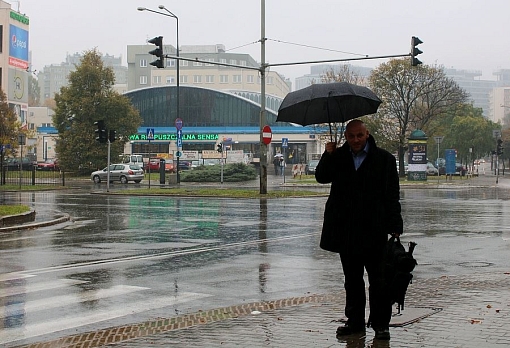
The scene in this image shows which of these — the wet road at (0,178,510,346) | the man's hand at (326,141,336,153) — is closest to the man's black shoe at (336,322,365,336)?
the man's hand at (326,141,336,153)

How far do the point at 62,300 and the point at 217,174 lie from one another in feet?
147

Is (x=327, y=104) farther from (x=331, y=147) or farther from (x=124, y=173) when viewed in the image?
(x=124, y=173)

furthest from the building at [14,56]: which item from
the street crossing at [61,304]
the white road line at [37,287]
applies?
the street crossing at [61,304]

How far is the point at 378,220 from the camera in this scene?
6789 mm

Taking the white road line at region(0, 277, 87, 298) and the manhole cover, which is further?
the manhole cover

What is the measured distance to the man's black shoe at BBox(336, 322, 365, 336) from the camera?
272 inches

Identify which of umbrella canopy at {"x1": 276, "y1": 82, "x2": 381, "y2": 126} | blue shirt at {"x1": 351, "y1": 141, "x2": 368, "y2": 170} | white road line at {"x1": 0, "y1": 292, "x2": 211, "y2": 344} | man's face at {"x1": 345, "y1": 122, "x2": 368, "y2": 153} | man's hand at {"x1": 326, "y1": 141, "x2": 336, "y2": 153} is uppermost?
umbrella canopy at {"x1": 276, "y1": 82, "x2": 381, "y2": 126}

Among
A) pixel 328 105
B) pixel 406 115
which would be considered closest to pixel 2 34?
pixel 406 115

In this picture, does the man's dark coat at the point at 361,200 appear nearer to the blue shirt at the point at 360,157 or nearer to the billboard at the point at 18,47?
the blue shirt at the point at 360,157

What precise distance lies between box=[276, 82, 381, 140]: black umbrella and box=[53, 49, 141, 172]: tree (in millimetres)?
55471

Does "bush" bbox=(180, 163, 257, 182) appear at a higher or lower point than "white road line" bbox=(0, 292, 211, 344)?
higher

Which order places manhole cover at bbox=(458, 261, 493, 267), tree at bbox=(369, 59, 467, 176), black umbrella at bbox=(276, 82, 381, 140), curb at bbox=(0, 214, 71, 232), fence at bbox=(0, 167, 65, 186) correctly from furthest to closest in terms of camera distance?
tree at bbox=(369, 59, 467, 176), fence at bbox=(0, 167, 65, 186), curb at bbox=(0, 214, 71, 232), manhole cover at bbox=(458, 261, 493, 267), black umbrella at bbox=(276, 82, 381, 140)

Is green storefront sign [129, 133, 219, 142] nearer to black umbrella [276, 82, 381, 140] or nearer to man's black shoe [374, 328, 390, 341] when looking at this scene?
black umbrella [276, 82, 381, 140]

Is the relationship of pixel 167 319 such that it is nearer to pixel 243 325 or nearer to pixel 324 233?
pixel 243 325
